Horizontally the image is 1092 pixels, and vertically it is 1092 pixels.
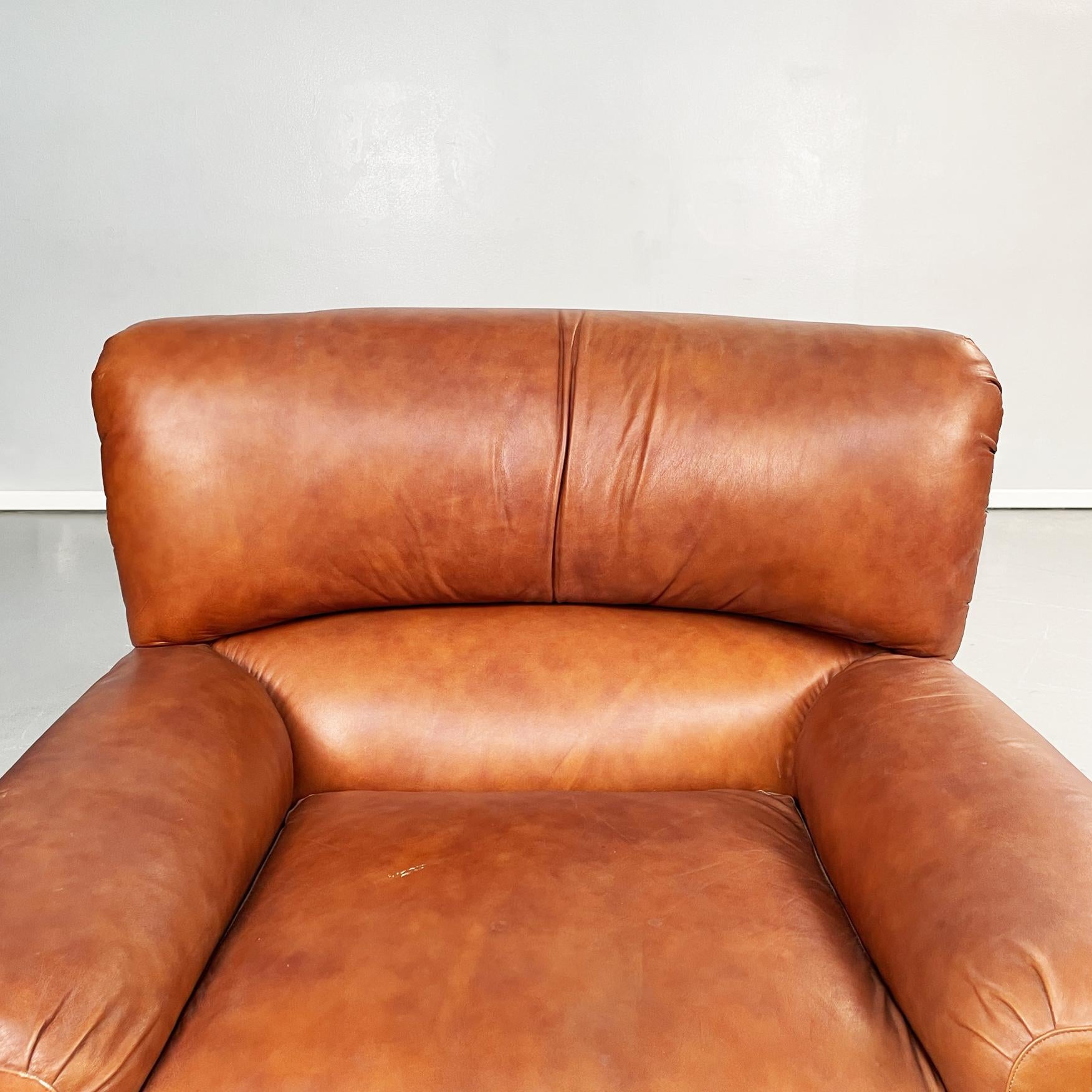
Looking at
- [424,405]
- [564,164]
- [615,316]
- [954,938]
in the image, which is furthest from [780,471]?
[564,164]

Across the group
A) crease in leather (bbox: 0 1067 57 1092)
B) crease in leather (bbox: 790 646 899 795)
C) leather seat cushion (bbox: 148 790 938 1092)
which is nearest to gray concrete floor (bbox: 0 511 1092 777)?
crease in leather (bbox: 790 646 899 795)

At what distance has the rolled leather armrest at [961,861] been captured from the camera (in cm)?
83

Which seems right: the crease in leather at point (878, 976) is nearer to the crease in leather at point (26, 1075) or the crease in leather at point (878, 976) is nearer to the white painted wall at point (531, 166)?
the crease in leather at point (26, 1075)

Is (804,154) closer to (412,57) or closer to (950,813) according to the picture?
(412,57)

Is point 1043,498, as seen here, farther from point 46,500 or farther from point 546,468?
point 46,500

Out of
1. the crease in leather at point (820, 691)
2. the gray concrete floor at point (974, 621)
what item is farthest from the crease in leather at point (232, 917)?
the gray concrete floor at point (974, 621)

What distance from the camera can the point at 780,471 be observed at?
1284 mm

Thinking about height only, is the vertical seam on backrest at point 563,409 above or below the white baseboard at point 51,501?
above

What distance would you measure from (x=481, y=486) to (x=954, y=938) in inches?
28.1

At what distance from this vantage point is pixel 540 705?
134 cm

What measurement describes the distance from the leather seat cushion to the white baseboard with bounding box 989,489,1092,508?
3.11m

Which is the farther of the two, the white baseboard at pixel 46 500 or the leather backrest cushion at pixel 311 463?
the white baseboard at pixel 46 500

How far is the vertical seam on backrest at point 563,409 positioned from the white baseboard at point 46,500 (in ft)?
9.66

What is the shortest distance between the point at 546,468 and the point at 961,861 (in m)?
0.63
